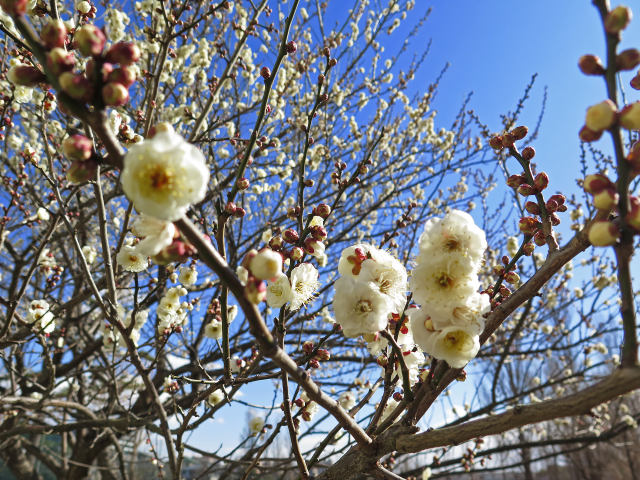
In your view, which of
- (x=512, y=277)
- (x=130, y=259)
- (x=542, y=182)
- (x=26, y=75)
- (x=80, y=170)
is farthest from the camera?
(x=130, y=259)

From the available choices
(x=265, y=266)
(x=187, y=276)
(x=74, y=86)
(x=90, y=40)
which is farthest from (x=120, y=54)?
(x=187, y=276)

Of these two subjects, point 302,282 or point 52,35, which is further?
point 302,282

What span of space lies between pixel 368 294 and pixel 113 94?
796mm

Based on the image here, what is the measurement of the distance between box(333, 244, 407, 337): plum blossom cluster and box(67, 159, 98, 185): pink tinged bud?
27.4 inches

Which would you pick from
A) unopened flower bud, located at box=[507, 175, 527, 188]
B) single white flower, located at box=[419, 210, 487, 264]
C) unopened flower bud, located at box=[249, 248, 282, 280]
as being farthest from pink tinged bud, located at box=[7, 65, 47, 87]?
unopened flower bud, located at box=[507, 175, 527, 188]

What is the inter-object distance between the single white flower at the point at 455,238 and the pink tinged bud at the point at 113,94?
2.79 ft

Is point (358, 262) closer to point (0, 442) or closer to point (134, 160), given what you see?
point (134, 160)

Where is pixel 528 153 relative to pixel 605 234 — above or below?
above

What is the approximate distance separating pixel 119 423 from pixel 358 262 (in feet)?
8.38

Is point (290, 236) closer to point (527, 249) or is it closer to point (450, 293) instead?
→ point (450, 293)

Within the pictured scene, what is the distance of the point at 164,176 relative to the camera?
0.84 m

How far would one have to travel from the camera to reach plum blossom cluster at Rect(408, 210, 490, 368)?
1076 millimetres

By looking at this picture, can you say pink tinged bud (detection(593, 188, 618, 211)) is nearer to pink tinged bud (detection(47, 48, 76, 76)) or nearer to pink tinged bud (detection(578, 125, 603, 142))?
pink tinged bud (detection(578, 125, 603, 142))

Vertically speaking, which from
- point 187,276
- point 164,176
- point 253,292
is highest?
point 187,276
